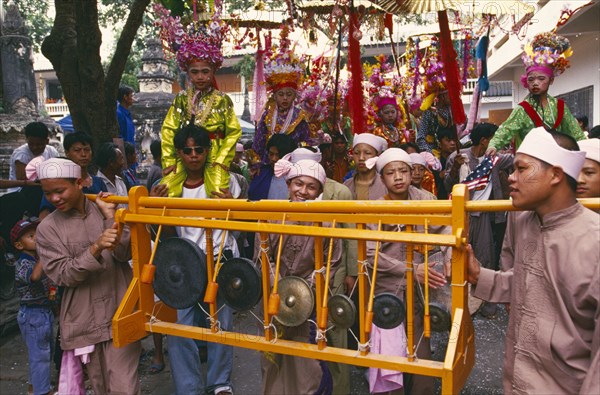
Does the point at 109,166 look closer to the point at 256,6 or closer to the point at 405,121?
the point at 256,6

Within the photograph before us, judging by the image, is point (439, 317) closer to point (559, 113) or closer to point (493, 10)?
point (559, 113)

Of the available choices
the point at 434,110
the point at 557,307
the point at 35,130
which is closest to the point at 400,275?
the point at 557,307

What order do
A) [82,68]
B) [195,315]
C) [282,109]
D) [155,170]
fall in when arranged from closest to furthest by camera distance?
1. [195,315]
2. [82,68]
3. [282,109]
4. [155,170]

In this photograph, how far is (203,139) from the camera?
400 cm

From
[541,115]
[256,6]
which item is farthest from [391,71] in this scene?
[541,115]

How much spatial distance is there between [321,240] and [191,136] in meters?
1.66

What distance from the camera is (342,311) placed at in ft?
8.87

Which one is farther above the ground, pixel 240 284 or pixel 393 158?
pixel 393 158

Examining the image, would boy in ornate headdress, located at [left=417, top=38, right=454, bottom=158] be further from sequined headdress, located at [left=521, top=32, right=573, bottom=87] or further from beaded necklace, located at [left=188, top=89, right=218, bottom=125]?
beaded necklace, located at [left=188, top=89, right=218, bottom=125]

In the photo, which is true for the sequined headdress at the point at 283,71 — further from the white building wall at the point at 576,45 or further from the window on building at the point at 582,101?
the window on building at the point at 582,101

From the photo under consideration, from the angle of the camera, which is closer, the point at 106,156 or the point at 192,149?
the point at 192,149

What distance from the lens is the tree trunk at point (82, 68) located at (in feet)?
17.4

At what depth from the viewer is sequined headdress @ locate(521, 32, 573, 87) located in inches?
188

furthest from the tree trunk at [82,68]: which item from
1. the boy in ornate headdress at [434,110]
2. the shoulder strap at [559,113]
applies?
the shoulder strap at [559,113]
